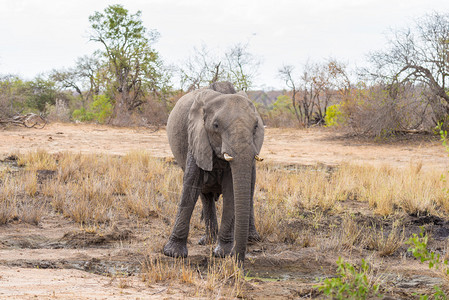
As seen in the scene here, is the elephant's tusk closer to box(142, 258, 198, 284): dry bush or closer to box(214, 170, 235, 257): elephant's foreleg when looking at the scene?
box(214, 170, 235, 257): elephant's foreleg

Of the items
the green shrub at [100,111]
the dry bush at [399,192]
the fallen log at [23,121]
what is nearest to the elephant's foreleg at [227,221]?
the dry bush at [399,192]

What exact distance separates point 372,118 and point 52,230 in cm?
1370

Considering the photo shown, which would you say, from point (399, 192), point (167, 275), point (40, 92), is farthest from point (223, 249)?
point (40, 92)

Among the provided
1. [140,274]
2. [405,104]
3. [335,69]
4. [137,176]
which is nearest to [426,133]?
[405,104]

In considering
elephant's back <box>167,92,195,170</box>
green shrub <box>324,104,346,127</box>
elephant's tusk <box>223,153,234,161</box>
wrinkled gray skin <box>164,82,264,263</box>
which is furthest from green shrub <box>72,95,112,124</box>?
elephant's tusk <box>223,153,234,161</box>

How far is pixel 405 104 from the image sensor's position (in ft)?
54.6

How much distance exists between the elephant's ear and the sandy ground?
25.6 ft

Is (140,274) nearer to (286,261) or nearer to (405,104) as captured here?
(286,261)

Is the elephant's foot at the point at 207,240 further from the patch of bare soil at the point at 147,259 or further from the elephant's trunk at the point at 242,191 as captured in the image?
the elephant's trunk at the point at 242,191

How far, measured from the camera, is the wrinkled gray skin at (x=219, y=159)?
4.30 meters

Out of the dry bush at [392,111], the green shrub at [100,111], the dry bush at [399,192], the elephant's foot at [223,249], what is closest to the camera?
the elephant's foot at [223,249]

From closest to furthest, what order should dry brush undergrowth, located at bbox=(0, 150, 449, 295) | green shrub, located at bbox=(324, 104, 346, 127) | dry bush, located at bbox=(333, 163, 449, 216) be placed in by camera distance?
1. dry brush undergrowth, located at bbox=(0, 150, 449, 295)
2. dry bush, located at bbox=(333, 163, 449, 216)
3. green shrub, located at bbox=(324, 104, 346, 127)

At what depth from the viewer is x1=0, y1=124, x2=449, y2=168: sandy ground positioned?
1370cm

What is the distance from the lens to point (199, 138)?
484 cm
